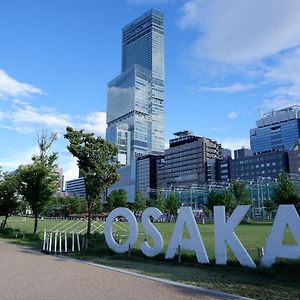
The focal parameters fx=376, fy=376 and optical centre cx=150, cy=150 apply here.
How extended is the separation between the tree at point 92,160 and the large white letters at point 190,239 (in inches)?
455

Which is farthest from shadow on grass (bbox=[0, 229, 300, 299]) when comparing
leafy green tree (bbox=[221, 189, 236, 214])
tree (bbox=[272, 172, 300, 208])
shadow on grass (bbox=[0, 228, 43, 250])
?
leafy green tree (bbox=[221, 189, 236, 214])

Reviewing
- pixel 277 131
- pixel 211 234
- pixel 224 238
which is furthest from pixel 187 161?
pixel 224 238

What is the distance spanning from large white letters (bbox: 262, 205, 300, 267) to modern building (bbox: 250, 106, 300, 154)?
169090 mm

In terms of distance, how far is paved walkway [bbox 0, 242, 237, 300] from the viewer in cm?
905

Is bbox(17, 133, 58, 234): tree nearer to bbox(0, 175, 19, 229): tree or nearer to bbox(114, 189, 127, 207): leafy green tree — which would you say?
bbox(0, 175, 19, 229): tree

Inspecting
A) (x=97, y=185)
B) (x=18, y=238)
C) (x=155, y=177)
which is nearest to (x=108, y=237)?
(x=97, y=185)

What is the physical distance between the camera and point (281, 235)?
39.7 feet

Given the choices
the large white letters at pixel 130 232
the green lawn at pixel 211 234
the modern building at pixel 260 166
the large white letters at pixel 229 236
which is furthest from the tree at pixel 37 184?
the modern building at pixel 260 166

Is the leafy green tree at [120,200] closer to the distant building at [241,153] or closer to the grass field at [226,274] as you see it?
the grass field at [226,274]

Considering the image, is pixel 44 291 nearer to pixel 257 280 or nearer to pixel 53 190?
pixel 257 280

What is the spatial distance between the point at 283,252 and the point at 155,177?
598 feet

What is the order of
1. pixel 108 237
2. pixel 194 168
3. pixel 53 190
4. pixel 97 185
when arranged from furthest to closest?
pixel 194 168 → pixel 53 190 → pixel 97 185 → pixel 108 237

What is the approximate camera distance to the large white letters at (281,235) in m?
11.7

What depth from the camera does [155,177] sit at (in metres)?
194
